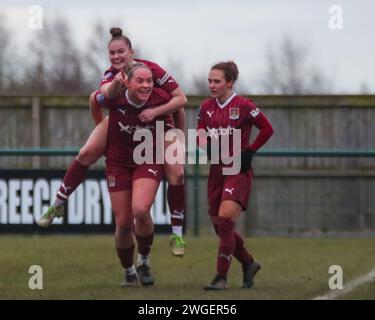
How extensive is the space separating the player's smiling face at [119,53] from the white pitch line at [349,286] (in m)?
2.71

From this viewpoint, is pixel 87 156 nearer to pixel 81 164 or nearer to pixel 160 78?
pixel 81 164

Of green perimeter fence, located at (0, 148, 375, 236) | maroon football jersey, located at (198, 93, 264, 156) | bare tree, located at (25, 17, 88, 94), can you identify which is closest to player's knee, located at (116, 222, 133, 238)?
maroon football jersey, located at (198, 93, 264, 156)

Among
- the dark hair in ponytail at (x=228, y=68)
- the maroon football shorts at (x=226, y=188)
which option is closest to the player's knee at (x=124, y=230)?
the maroon football shorts at (x=226, y=188)

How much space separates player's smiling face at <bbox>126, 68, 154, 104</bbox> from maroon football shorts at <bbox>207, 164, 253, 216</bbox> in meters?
1.01

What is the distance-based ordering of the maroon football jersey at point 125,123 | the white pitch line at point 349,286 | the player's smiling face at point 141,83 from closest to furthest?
the white pitch line at point 349,286 → the player's smiling face at point 141,83 → the maroon football jersey at point 125,123

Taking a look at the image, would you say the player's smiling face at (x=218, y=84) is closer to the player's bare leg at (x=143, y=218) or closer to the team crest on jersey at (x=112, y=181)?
the player's bare leg at (x=143, y=218)

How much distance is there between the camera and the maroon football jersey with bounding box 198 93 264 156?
11125 millimetres

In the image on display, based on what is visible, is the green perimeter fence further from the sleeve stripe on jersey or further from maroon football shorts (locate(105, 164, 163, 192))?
the sleeve stripe on jersey

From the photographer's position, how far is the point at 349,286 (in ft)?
38.2

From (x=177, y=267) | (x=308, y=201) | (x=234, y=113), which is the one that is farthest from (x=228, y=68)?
(x=308, y=201)

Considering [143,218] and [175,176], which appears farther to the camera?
[175,176]

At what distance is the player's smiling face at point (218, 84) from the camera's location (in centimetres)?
1110

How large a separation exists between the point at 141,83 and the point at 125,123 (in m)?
0.48
